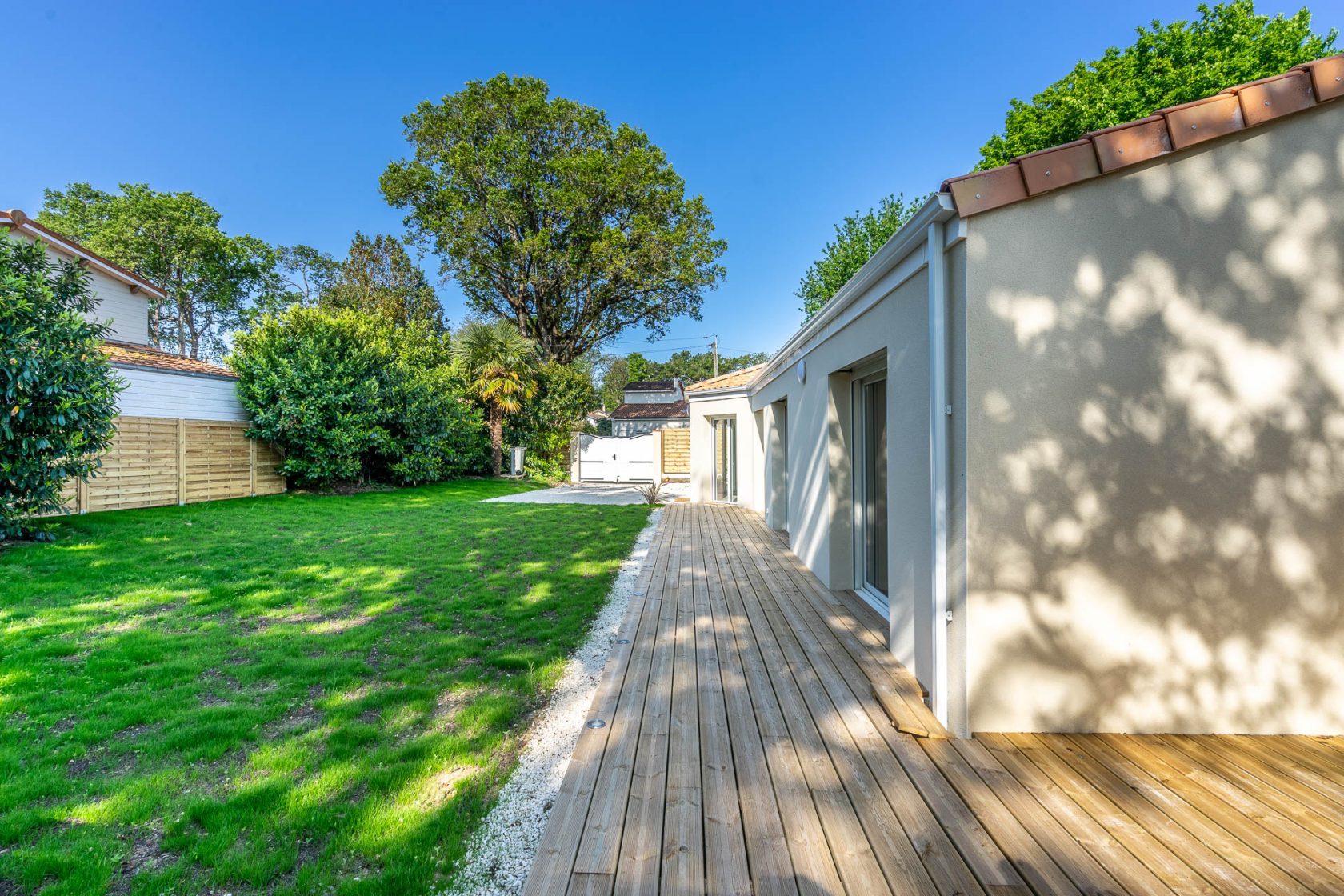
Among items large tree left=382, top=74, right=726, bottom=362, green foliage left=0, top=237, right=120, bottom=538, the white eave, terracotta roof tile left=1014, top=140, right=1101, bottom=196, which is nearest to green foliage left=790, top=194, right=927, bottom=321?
large tree left=382, top=74, right=726, bottom=362

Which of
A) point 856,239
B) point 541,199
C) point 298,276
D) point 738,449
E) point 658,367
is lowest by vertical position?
point 738,449

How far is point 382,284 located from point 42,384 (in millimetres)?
21594

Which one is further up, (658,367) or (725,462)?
(658,367)

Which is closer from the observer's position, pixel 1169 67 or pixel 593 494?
pixel 593 494

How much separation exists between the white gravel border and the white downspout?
178cm

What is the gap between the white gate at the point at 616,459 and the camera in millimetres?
18000

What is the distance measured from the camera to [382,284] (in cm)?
2525

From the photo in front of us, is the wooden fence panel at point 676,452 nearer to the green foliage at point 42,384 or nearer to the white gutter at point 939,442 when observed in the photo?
the green foliage at point 42,384

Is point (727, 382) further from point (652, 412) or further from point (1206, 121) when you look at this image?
point (652, 412)

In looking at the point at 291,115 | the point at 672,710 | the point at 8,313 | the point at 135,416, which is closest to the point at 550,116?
the point at 291,115

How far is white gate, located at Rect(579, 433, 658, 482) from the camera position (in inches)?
709

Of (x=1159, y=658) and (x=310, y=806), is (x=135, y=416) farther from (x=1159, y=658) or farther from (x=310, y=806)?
(x=1159, y=658)

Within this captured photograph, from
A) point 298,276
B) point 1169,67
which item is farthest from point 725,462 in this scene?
point 298,276

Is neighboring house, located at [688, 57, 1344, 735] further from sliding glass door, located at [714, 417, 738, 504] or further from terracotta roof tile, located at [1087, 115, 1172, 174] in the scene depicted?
sliding glass door, located at [714, 417, 738, 504]
